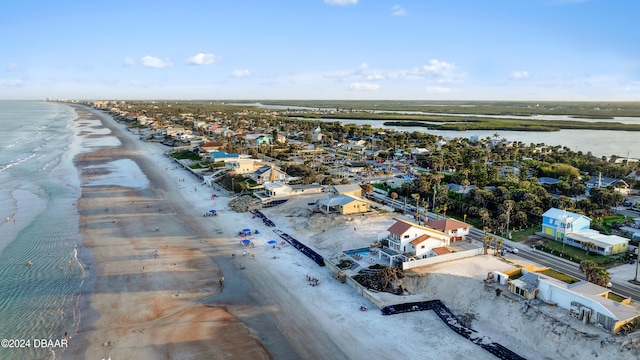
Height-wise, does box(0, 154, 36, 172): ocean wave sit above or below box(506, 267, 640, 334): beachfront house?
below

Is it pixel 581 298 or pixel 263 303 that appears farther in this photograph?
pixel 263 303

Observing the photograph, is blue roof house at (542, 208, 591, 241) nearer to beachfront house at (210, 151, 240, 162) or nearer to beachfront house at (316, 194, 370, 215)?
beachfront house at (316, 194, 370, 215)

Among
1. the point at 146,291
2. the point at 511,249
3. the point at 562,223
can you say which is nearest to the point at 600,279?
the point at 511,249

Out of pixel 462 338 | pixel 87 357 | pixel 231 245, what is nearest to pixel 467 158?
pixel 231 245

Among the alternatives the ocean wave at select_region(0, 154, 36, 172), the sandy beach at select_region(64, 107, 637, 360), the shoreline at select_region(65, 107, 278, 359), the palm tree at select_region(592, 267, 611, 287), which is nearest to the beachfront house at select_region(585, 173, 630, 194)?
the palm tree at select_region(592, 267, 611, 287)

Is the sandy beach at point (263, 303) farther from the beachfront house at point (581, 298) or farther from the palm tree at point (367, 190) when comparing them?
the palm tree at point (367, 190)

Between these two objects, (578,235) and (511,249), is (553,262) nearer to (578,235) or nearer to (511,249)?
(511,249)
